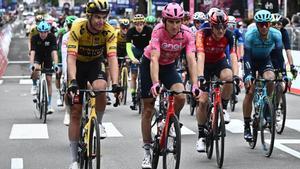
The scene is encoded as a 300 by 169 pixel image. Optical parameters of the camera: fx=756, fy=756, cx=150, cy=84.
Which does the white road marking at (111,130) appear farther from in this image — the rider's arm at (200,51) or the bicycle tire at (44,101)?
the rider's arm at (200,51)

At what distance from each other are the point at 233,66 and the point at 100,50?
233cm

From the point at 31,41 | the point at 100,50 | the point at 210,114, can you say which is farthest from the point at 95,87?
the point at 31,41

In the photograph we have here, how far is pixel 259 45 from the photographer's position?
36.0 feet

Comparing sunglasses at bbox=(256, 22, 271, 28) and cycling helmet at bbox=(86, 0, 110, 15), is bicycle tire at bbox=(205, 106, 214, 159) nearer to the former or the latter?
sunglasses at bbox=(256, 22, 271, 28)

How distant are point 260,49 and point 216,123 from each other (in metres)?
1.82

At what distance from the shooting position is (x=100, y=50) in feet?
28.7

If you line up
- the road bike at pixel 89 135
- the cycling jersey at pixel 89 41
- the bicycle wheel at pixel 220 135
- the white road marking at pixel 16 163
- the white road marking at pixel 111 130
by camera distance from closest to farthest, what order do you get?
1. the road bike at pixel 89 135
2. the cycling jersey at pixel 89 41
3. the bicycle wheel at pixel 220 135
4. the white road marking at pixel 16 163
5. the white road marking at pixel 111 130

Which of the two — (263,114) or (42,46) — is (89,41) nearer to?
(263,114)

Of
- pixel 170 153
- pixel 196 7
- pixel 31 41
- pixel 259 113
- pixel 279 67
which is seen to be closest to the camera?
pixel 170 153

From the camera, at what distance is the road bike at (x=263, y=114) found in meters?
10.4

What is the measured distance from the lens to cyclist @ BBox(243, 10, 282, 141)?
35.1 ft

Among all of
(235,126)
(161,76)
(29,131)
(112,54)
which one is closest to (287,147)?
(235,126)

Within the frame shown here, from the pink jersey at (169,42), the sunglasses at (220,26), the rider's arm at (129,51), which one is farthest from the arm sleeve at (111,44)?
the rider's arm at (129,51)

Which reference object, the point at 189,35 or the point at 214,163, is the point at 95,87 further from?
the point at 214,163
